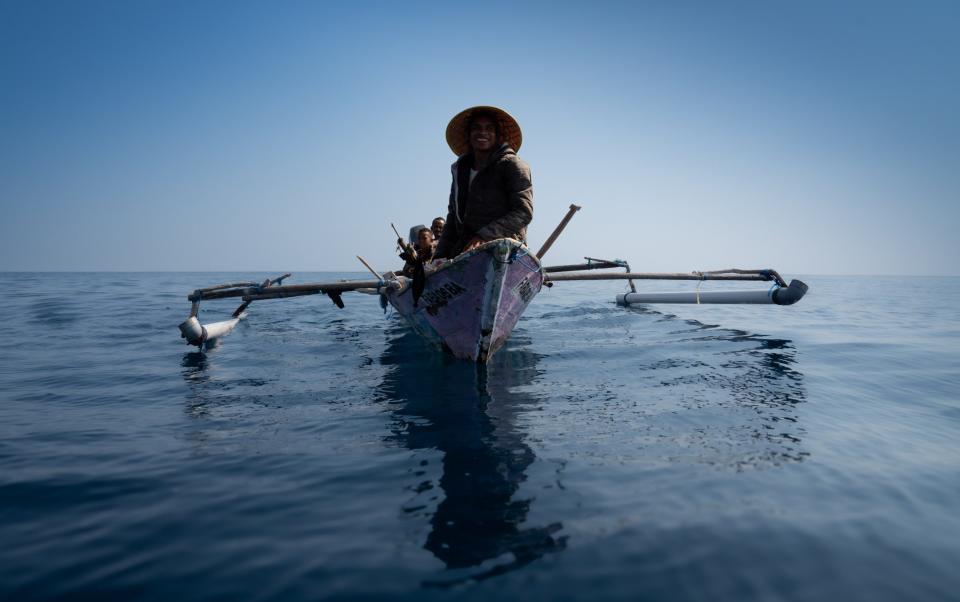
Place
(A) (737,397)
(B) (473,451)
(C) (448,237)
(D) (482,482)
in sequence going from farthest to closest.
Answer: (C) (448,237), (A) (737,397), (B) (473,451), (D) (482,482)

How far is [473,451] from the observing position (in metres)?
3.38

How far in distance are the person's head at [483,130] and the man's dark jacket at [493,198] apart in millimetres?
179

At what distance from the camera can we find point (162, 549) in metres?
2.22

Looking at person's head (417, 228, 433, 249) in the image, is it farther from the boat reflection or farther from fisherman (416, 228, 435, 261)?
the boat reflection

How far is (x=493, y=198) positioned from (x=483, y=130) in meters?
0.88

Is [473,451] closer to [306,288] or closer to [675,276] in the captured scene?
[306,288]

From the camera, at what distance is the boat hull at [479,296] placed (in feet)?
17.9

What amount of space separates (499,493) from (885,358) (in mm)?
7791

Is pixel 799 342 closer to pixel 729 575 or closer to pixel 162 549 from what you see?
pixel 729 575

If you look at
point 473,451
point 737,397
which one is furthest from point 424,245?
point 737,397

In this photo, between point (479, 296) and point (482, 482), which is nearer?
point (482, 482)

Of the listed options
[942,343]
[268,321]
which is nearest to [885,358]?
[942,343]

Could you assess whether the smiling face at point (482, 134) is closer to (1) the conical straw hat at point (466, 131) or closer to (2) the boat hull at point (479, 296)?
(1) the conical straw hat at point (466, 131)

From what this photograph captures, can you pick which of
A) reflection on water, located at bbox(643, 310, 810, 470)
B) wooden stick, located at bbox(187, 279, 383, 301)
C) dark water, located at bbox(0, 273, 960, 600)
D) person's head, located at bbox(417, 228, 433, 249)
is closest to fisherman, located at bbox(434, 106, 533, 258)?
person's head, located at bbox(417, 228, 433, 249)
